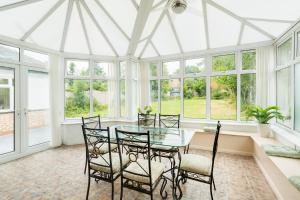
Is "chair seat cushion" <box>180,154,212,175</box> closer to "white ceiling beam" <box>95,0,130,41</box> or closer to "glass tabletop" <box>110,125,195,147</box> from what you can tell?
"glass tabletop" <box>110,125,195,147</box>

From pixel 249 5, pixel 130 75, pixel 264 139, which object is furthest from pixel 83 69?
pixel 264 139

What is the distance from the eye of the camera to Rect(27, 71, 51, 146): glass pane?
420 centimetres

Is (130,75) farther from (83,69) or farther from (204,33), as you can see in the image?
(204,33)

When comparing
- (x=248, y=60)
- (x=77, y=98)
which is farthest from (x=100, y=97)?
(x=248, y=60)

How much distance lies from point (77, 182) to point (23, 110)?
251cm

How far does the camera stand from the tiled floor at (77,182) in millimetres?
2359

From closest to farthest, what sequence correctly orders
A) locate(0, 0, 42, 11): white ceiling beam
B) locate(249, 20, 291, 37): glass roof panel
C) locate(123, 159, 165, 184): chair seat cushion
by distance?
locate(123, 159, 165, 184): chair seat cushion, locate(0, 0, 42, 11): white ceiling beam, locate(249, 20, 291, 37): glass roof panel

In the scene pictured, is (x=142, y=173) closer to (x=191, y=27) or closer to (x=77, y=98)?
(x=191, y=27)

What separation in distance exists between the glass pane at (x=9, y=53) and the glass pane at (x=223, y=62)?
519cm

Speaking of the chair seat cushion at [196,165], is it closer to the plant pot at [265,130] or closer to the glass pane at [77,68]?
the plant pot at [265,130]

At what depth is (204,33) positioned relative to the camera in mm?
4223

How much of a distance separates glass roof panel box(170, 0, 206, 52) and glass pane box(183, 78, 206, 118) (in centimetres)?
100

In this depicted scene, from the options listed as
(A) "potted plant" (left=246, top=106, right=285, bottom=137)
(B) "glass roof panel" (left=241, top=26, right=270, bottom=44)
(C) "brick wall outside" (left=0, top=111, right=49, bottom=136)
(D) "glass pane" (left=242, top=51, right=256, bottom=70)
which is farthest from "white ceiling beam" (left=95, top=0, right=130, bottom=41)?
(A) "potted plant" (left=246, top=106, right=285, bottom=137)

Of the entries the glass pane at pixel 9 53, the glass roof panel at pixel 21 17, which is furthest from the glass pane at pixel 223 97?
the glass pane at pixel 9 53
